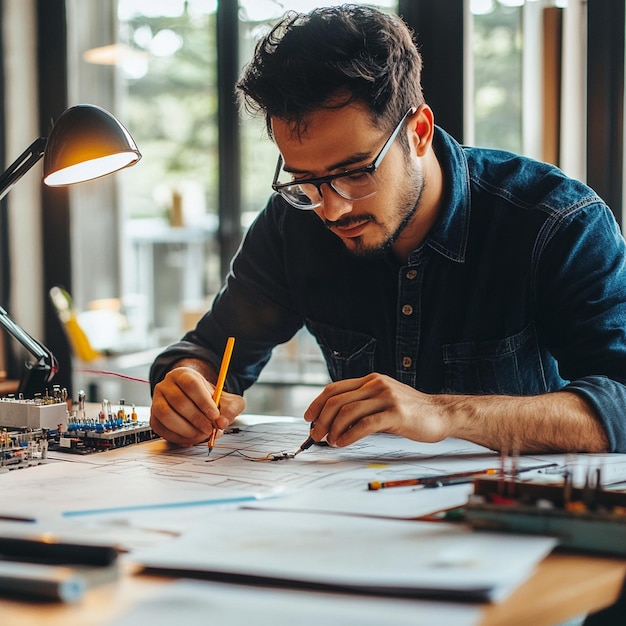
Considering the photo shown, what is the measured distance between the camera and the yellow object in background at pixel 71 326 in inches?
142

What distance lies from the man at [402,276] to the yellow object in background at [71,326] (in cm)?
200

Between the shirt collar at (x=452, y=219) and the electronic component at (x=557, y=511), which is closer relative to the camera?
the electronic component at (x=557, y=511)

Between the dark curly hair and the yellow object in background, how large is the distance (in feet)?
7.48

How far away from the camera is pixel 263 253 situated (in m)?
1.80

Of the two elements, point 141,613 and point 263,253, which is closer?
point 141,613

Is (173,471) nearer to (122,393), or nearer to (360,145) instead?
(360,145)

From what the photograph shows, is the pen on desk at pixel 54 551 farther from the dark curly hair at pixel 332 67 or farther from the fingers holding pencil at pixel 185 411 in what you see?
the dark curly hair at pixel 332 67

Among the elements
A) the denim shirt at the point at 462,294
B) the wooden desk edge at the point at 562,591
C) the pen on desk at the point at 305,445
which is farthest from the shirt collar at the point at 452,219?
the wooden desk edge at the point at 562,591

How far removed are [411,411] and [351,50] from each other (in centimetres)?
63

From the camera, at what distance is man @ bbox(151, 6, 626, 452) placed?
1253mm

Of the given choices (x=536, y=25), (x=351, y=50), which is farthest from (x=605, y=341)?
(x=536, y=25)

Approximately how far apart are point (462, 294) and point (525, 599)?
0.94 metres

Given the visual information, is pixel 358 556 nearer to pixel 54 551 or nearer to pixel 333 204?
pixel 54 551

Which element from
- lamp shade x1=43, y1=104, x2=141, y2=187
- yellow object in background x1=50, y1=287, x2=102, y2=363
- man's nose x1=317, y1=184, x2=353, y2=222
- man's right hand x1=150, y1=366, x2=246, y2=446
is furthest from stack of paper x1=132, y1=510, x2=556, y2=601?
yellow object in background x1=50, y1=287, x2=102, y2=363
